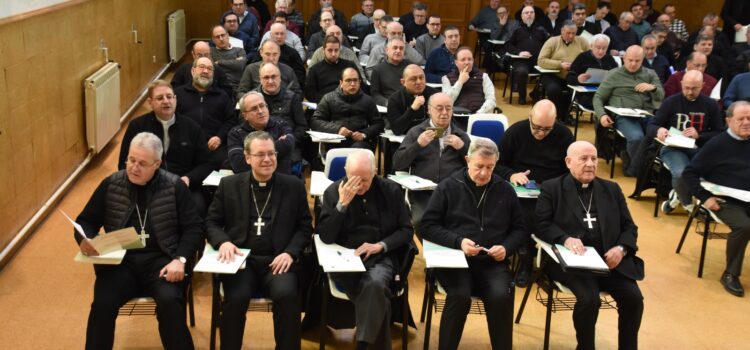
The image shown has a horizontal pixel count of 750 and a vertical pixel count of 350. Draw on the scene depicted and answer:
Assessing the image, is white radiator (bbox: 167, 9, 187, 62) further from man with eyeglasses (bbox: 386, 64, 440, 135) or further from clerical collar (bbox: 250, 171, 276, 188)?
clerical collar (bbox: 250, 171, 276, 188)

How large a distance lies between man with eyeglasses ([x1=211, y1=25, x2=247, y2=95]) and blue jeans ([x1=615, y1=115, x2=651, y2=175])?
160 inches

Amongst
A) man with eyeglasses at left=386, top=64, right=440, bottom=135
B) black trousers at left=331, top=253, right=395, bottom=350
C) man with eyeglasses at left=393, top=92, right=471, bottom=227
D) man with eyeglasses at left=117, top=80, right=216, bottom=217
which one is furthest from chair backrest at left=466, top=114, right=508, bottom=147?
black trousers at left=331, top=253, right=395, bottom=350

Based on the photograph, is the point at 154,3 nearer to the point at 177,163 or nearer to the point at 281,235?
the point at 177,163

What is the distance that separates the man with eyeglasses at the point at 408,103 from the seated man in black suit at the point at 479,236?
6.37 ft

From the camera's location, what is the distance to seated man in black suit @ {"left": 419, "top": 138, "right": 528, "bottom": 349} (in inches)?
165

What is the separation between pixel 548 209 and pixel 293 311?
1.66 metres

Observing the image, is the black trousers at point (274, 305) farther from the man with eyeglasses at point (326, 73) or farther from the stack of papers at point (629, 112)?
the stack of papers at point (629, 112)

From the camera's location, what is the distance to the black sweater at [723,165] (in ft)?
18.6

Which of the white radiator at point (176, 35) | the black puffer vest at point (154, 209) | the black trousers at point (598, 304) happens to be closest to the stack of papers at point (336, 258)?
the black puffer vest at point (154, 209)

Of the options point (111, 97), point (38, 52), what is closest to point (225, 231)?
point (38, 52)

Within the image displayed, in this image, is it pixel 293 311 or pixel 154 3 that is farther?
pixel 154 3

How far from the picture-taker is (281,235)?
4.29 meters

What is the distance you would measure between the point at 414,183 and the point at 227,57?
158 inches

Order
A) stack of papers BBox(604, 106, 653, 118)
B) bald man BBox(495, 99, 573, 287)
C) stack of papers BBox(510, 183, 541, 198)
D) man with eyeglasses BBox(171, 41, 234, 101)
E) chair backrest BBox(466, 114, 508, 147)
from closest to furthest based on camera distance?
stack of papers BBox(510, 183, 541, 198) < bald man BBox(495, 99, 573, 287) < chair backrest BBox(466, 114, 508, 147) < man with eyeglasses BBox(171, 41, 234, 101) < stack of papers BBox(604, 106, 653, 118)
